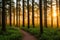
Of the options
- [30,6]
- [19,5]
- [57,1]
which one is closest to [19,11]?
[19,5]

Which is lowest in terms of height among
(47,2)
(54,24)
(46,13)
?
(54,24)

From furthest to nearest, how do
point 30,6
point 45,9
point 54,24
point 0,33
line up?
point 54,24 → point 30,6 → point 45,9 → point 0,33

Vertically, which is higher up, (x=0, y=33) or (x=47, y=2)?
(x=47, y=2)

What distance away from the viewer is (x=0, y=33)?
17938mm

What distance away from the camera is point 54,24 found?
38.3m

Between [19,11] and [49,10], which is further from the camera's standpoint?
[19,11]

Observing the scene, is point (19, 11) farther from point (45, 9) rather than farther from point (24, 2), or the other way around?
point (45, 9)

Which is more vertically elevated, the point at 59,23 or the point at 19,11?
the point at 19,11

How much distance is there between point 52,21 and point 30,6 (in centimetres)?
734

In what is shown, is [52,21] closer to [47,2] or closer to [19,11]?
[47,2]

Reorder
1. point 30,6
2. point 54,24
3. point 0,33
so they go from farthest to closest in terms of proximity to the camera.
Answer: point 54,24
point 30,6
point 0,33

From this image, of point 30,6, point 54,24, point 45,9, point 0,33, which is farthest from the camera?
point 54,24

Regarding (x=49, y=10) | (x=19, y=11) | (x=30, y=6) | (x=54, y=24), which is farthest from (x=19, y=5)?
(x=54, y=24)

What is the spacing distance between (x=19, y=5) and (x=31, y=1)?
5618 millimetres
